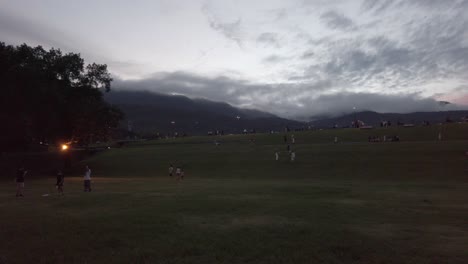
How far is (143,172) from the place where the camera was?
56312 mm

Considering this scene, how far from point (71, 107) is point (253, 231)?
165 feet

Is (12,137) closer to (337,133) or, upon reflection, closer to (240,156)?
(240,156)

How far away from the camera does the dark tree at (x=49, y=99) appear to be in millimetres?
50406

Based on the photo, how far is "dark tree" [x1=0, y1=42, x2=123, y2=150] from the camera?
165 feet

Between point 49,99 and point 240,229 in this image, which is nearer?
point 240,229

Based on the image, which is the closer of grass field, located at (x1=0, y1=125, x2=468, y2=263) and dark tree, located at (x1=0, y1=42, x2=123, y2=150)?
grass field, located at (x1=0, y1=125, x2=468, y2=263)

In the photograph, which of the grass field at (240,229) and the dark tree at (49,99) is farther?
the dark tree at (49,99)

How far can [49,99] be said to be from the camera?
174 ft

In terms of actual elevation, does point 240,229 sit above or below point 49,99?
below

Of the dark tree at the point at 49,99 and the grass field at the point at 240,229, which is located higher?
the dark tree at the point at 49,99

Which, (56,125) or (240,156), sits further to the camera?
(240,156)

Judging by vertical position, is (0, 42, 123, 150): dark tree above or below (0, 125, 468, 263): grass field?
above

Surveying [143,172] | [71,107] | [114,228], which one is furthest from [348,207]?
[71,107]

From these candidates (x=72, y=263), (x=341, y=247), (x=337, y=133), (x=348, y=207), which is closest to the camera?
(x=72, y=263)
